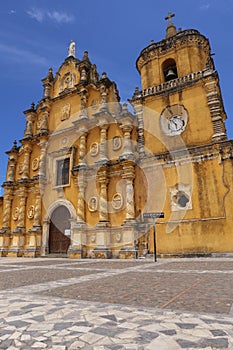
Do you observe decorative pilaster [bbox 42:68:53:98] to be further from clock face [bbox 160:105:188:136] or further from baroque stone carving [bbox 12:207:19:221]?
clock face [bbox 160:105:188:136]

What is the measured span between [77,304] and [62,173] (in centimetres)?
1538

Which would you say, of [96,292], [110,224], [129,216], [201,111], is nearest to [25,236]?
[110,224]

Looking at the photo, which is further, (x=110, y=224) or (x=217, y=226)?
(x=110, y=224)

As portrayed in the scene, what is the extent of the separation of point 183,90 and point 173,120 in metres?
1.87

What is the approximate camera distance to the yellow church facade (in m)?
12.0

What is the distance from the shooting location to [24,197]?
1906cm

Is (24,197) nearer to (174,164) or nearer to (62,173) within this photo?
(62,173)

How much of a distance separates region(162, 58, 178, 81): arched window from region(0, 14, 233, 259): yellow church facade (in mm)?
69

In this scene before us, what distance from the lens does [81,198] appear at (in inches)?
619

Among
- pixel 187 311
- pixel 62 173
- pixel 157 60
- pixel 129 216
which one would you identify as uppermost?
pixel 157 60

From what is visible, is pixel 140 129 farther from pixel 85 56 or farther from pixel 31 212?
pixel 31 212

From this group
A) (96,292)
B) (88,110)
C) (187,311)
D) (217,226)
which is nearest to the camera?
(187,311)

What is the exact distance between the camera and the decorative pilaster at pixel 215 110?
12.3 m

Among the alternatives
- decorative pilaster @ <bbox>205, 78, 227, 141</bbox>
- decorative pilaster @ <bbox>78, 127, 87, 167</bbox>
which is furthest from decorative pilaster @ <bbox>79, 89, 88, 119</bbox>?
decorative pilaster @ <bbox>205, 78, 227, 141</bbox>
